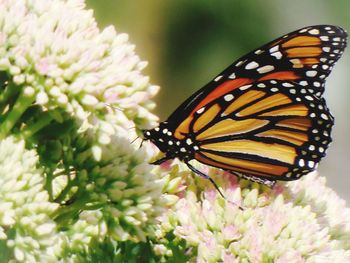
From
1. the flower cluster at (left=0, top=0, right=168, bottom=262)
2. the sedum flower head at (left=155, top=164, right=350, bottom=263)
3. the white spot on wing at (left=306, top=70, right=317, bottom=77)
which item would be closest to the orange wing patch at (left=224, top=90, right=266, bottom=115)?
the white spot on wing at (left=306, top=70, right=317, bottom=77)

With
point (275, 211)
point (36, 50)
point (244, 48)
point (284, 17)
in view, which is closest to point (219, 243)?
point (275, 211)

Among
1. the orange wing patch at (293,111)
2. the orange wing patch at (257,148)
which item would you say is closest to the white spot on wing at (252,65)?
the orange wing patch at (293,111)

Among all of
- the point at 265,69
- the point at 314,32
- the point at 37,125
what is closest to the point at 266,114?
the point at 265,69

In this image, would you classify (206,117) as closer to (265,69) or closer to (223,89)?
(223,89)

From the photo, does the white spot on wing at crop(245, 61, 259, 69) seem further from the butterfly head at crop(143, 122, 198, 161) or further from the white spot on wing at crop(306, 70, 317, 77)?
the butterfly head at crop(143, 122, 198, 161)

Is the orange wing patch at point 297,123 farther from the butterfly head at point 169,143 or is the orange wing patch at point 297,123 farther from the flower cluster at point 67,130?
the flower cluster at point 67,130

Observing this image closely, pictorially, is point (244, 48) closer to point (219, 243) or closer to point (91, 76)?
point (219, 243)
